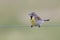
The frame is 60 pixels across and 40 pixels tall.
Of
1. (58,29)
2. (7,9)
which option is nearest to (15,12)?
(7,9)

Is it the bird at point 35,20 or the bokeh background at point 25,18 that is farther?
the bokeh background at point 25,18

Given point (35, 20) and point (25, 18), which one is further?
point (25, 18)

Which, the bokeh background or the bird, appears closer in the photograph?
the bird

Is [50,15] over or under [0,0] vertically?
under

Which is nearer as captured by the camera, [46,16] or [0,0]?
[46,16]

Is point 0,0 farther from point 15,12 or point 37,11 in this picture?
point 37,11

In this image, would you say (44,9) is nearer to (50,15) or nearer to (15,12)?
(50,15)
